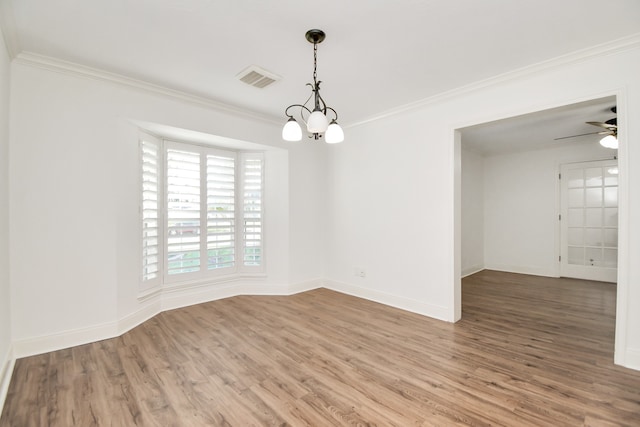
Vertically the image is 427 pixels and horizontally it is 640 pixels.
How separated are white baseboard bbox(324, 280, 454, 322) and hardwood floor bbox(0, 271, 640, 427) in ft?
0.49

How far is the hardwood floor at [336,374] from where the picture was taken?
5.85 ft

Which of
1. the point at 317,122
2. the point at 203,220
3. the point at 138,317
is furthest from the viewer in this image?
the point at 203,220

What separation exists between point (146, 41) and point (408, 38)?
2140 mm

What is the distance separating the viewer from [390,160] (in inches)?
156

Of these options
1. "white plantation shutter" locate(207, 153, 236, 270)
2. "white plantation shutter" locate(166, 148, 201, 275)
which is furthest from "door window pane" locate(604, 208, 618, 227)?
"white plantation shutter" locate(166, 148, 201, 275)

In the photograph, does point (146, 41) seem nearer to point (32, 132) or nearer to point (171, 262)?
point (32, 132)

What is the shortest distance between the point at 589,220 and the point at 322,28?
20.5ft

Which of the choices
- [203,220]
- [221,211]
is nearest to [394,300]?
[221,211]

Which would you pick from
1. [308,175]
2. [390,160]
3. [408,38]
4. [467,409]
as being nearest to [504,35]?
[408,38]

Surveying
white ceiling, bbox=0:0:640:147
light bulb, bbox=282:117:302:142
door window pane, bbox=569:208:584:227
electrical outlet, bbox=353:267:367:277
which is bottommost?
electrical outlet, bbox=353:267:367:277

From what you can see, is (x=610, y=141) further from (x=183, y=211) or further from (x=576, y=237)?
(x=183, y=211)

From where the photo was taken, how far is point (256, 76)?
2.85 m

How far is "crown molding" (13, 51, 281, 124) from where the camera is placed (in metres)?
2.49

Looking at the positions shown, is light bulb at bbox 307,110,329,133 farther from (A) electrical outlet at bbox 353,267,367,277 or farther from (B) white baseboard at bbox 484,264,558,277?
(B) white baseboard at bbox 484,264,558,277
